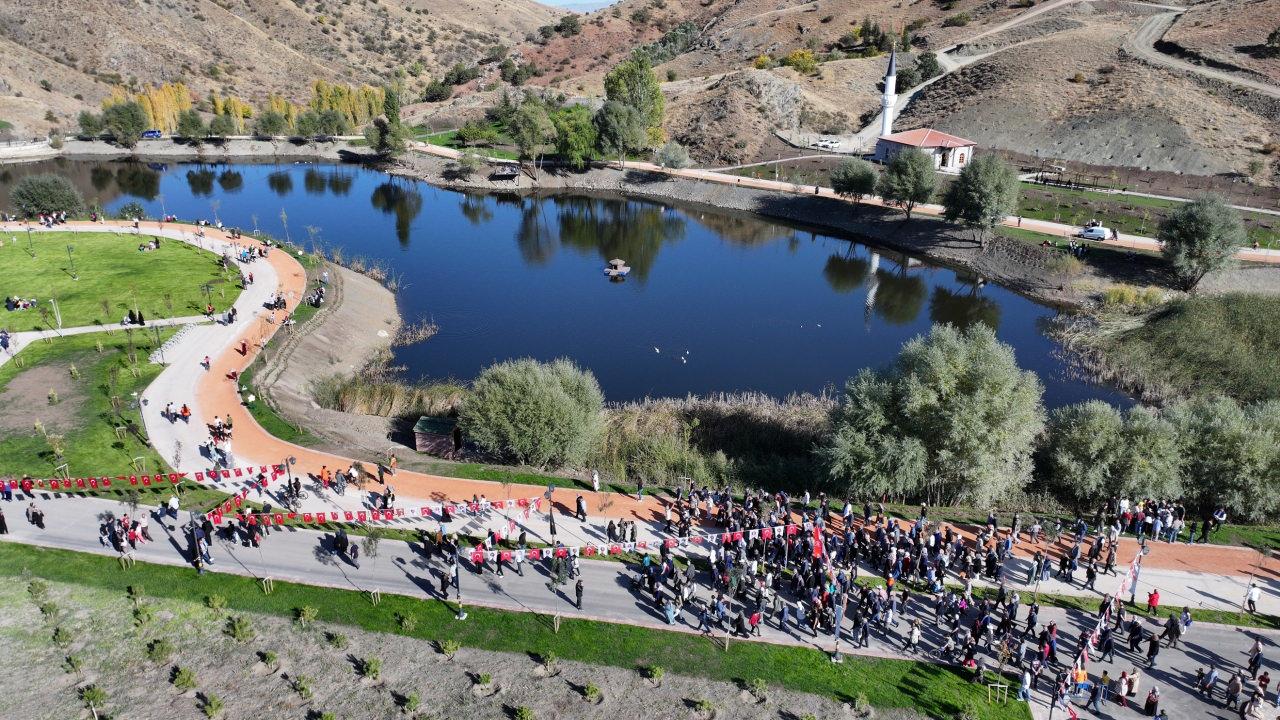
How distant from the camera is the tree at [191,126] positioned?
121000 mm

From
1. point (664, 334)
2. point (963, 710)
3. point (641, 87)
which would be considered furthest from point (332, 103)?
point (963, 710)

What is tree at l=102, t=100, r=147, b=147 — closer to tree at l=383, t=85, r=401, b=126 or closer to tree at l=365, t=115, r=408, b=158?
tree at l=365, t=115, r=408, b=158

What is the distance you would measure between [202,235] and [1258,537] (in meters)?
74.2

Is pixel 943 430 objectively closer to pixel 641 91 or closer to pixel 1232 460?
pixel 1232 460

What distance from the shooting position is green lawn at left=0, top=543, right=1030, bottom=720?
Result: 74.9 ft

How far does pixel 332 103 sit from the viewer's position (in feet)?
443

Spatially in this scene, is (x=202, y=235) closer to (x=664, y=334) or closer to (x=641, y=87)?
(x=664, y=334)

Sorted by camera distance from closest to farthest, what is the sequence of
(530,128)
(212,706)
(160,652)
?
(212,706), (160,652), (530,128)

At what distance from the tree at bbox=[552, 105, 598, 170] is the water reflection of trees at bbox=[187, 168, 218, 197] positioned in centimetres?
4542

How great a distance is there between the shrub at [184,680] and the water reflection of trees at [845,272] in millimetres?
57342

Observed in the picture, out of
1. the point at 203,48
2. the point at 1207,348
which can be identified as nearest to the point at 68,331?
the point at 1207,348

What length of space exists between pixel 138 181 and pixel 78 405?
8380 centimetres

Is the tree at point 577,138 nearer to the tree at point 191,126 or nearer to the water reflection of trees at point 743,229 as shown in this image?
the water reflection of trees at point 743,229

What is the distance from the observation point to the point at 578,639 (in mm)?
24484
